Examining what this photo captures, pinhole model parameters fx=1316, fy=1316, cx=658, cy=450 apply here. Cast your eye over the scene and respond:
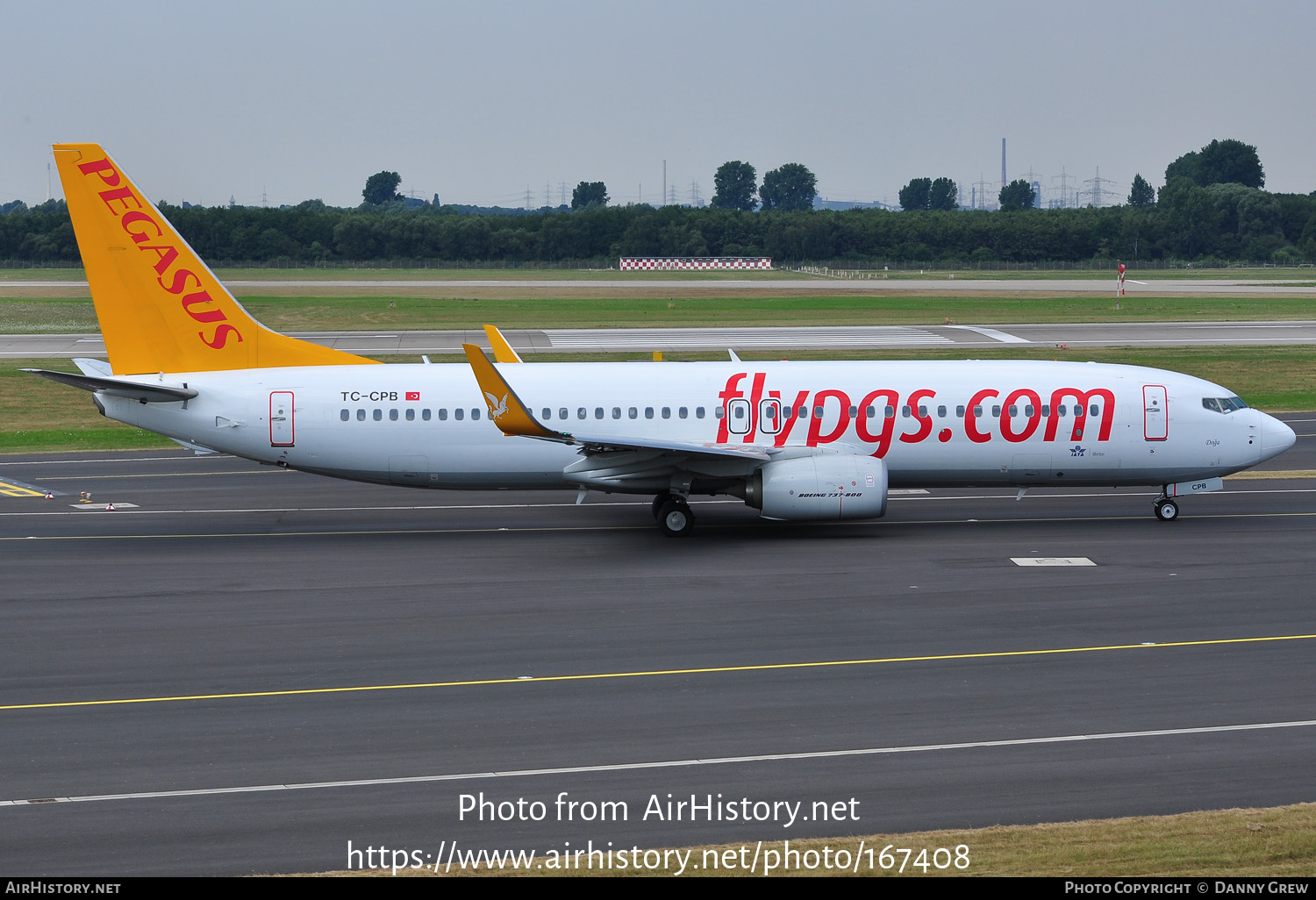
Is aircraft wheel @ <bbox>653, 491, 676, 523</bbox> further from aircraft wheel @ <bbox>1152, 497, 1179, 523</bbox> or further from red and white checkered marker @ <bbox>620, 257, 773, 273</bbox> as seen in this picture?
red and white checkered marker @ <bbox>620, 257, 773, 273</bbox>

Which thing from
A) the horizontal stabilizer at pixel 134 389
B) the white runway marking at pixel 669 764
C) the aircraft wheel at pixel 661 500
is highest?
the horizontal stabilizer at pixel 134 389

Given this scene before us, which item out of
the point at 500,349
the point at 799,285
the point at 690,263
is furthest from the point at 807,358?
the point at 690,263

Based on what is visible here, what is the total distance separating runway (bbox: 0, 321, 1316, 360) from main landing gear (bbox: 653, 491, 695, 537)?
37.6m

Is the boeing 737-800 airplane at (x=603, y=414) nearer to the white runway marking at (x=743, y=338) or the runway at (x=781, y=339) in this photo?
the runway at (x=781, y=339)

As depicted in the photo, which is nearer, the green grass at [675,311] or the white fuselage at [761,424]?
the white fuselage at [761,424]

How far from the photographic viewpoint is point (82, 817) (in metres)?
14.5

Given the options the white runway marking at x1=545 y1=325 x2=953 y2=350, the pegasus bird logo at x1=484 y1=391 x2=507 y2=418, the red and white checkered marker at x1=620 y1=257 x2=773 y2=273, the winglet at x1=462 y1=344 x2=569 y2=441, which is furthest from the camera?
the red and white checkered marker at x1=620 y1=257 x2=773 y2=273

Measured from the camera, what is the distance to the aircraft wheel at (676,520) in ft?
98.2

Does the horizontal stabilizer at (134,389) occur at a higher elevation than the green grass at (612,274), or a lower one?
lower

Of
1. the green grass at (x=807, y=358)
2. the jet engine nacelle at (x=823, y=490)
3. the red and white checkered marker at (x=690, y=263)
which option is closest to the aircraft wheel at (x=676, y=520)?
the jet engine nacelle at (x=823, y=490)

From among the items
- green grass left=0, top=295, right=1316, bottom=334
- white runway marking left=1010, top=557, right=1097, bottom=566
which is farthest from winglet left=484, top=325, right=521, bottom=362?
green grass left=0, top=295, right=1316, bottom=334

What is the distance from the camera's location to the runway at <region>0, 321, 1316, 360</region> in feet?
227

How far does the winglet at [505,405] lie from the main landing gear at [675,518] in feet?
11.8

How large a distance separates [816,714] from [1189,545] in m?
14.2
